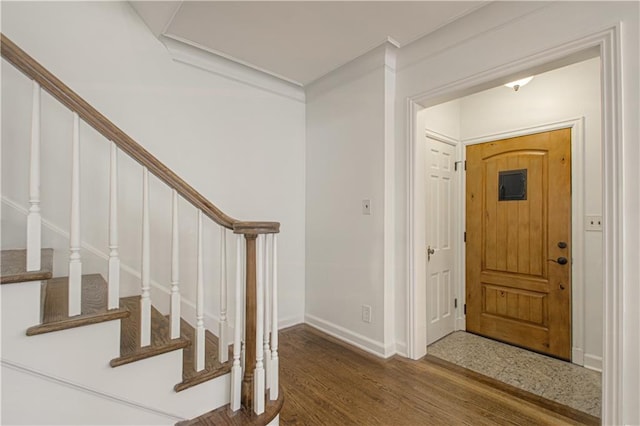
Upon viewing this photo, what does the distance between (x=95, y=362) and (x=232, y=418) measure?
2.20 ft

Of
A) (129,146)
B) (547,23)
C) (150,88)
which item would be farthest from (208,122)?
(547,23)

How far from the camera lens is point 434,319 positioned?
3020 mm

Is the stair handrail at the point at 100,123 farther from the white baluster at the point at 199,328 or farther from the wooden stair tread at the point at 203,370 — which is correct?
the wooden stair tread at the point at 203,370

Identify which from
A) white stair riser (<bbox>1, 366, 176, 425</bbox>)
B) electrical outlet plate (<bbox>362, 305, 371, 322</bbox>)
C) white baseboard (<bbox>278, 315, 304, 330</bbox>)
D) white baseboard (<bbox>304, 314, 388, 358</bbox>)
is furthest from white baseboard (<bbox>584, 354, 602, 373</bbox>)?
white stair riser (<bbox>1, 366, 176, 425</bbox>)

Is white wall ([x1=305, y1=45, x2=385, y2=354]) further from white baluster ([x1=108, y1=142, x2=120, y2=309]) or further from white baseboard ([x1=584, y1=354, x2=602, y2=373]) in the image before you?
white baluster ([x1=108, y1=142, x2=120, y2=309])

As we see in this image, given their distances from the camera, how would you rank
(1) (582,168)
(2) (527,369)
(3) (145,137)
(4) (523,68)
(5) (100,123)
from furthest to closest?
(1) (582,168) < (2) (527,369) < (3) (145,137) < (4) (523,68) < (5) (100,123)

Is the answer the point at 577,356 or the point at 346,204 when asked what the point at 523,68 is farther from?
the point at 577,356

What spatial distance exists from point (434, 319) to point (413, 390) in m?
1.13

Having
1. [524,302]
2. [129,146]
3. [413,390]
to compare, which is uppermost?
[129,146]

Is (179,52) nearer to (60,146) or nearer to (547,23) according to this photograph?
(60,146)

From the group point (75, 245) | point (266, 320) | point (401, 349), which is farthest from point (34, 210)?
point (401, 349)

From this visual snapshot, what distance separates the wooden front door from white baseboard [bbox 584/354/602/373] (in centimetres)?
12

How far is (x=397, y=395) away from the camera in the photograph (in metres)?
1.97

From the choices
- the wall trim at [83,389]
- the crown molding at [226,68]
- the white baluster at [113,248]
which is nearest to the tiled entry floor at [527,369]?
the wall trim at [83,389]
